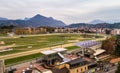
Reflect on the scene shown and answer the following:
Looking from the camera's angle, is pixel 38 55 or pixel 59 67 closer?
pixel 59 67

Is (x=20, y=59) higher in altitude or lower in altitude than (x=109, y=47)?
lower

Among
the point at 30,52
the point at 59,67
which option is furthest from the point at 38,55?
the point at 59,67

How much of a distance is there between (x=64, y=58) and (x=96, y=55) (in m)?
16.2

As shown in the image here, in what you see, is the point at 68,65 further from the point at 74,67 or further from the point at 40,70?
the point at 40,70

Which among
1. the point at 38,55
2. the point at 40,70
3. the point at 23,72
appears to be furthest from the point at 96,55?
the point at 23,72

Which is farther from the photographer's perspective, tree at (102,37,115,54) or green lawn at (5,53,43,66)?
tree at (102,37,115,54)

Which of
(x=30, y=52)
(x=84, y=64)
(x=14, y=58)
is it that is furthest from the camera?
(x=30, y=52)

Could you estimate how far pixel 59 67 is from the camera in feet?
172

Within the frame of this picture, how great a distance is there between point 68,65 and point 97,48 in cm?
3284

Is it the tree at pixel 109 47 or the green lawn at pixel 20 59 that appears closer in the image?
the green lawn at pixel 20 59

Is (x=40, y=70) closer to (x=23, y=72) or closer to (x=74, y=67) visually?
(x=23, y=72)

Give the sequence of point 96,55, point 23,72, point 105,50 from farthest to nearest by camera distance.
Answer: point 105,50, point 96,55, point 23,72

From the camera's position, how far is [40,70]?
5072cm

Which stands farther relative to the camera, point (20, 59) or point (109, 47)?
point (109, 47)
